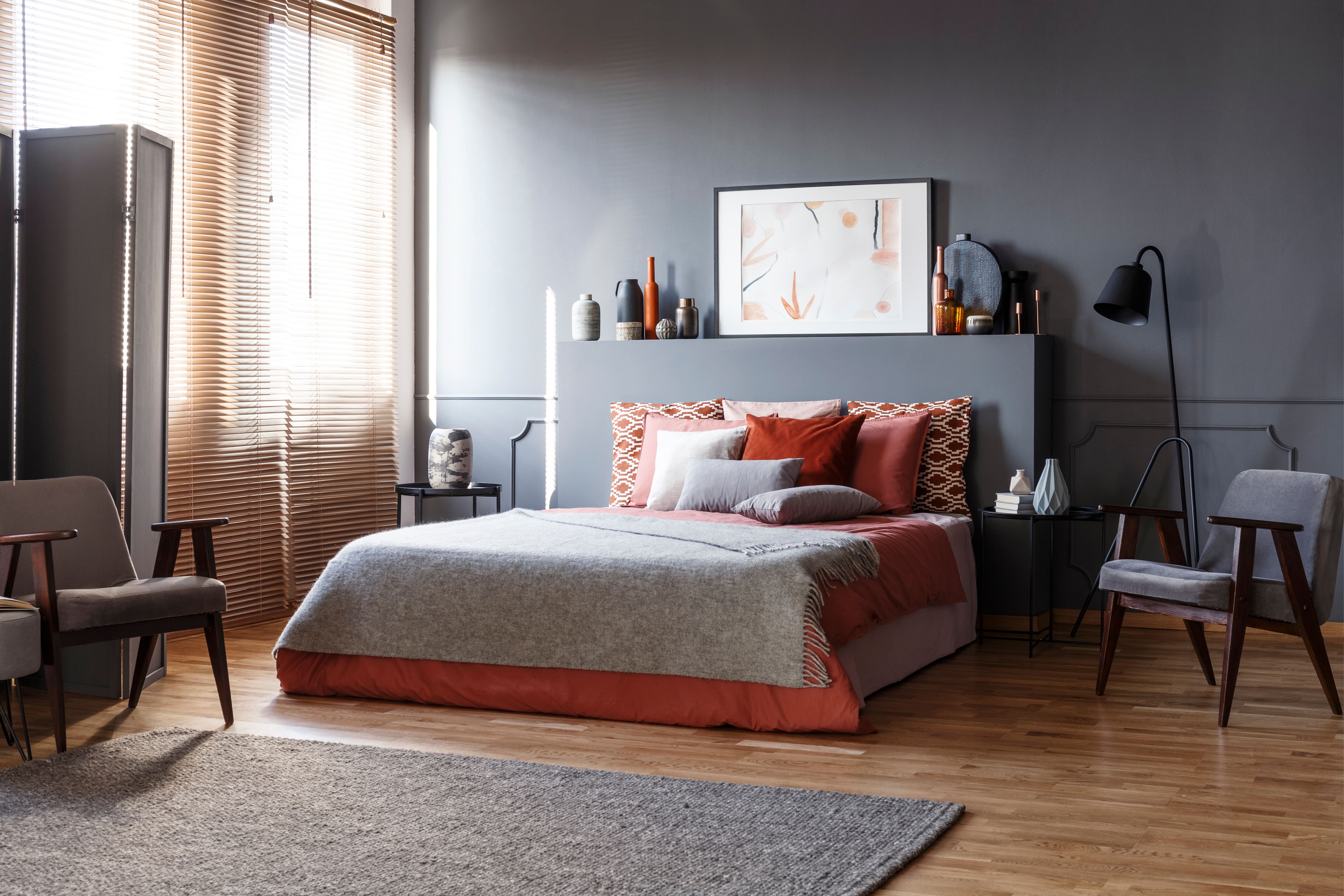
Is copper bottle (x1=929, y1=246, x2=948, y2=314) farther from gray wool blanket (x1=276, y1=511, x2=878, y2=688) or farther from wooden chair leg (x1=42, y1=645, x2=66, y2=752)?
wooden chair leg (x1=42, y1=645, x2=66, y2=752)

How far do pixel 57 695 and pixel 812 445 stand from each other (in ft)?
9.73

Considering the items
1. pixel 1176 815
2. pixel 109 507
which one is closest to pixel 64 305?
pixel 109 507

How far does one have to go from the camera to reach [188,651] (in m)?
5.14

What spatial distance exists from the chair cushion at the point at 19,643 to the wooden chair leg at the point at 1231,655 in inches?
134

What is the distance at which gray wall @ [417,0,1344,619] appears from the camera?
5.39 m

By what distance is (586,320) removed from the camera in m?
6.24

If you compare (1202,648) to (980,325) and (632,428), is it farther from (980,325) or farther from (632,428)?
(632,428)

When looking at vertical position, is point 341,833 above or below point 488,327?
below

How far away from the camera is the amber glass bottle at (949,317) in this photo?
561cm

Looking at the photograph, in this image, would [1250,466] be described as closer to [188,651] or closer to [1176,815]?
[1176,815]

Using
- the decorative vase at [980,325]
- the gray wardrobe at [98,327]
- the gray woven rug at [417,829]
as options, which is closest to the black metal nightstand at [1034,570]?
the decorative vase at [980,325]

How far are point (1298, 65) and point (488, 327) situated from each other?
392 centimetres

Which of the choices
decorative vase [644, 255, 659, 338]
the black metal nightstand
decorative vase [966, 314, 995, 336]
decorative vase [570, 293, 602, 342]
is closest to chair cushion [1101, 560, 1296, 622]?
the black metal nightstand

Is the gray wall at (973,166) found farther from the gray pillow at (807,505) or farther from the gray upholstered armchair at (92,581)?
the gray upholstered armchair at (92,581)
